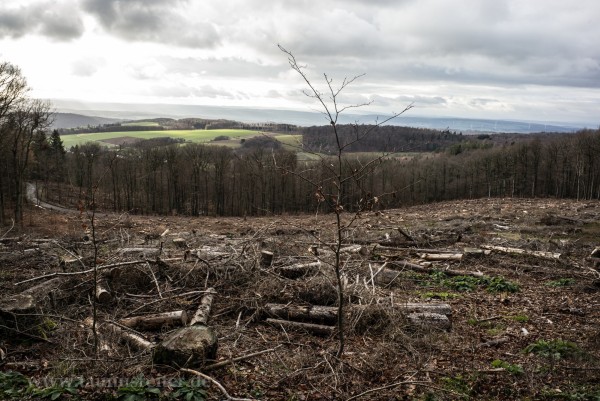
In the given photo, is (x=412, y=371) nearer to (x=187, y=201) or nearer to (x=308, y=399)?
(x=308, y=399)

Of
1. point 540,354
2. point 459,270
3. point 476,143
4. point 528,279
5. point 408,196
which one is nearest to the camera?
point 540,354

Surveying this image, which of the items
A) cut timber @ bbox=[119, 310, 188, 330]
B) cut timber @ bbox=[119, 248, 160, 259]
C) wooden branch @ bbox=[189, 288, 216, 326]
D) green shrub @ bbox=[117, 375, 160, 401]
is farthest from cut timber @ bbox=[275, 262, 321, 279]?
green shrub @ bbox=[117, 375, 160, 401]

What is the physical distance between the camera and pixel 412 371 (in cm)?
489

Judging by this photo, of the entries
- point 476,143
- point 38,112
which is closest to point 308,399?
point 38,112

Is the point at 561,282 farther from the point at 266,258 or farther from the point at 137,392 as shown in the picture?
the point at 137,392

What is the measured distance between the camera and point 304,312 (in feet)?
20.8

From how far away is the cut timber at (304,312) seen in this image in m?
6.21

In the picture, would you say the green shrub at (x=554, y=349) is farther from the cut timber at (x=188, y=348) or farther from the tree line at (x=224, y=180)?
the tree line at (x=224, y=180)

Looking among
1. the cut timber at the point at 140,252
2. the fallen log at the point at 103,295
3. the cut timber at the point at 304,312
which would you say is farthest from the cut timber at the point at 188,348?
the cut timber at the point at 140,252

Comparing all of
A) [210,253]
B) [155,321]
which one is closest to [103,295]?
[155,321]

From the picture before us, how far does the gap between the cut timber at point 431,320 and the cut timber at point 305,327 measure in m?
1.39

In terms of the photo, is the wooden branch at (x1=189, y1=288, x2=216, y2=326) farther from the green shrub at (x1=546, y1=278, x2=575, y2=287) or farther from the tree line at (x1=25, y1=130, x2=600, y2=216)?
the tree line at (x1=25, y1=130, x2=600, y2=216)

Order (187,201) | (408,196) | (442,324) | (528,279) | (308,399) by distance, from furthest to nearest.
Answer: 1. (408,196)
2. (187,201)
3. (528,279)
4. (442,324)
5. (308,399)

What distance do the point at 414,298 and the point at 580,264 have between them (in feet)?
19.0
